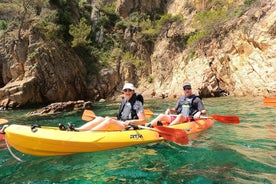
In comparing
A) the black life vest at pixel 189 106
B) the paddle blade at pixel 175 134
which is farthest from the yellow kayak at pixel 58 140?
the black life vest at pixel 189 106

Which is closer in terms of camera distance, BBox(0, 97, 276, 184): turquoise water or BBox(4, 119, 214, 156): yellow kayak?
BBox(0, 97, 276, 184): turquoise water

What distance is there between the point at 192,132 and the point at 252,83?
Answer: 1183 centimetres

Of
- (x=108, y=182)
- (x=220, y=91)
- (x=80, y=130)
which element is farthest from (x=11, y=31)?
(x=108, y=182)

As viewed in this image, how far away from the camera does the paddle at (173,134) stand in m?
6.14

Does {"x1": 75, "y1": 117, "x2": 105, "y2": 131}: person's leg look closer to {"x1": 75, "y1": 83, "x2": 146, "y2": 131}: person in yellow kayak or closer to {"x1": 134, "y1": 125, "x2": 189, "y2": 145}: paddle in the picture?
{"x1": 75, "y1": 83, "x2": 146, "y2": 131}: person in yellow kayak

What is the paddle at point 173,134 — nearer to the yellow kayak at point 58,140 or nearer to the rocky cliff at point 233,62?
the yellow kayak at point 58,140

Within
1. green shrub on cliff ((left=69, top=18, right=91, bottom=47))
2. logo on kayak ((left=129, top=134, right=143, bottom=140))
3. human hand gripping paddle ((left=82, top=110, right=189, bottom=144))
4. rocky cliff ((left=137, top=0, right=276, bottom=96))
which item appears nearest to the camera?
human hand gripping paddle ((left=82, top=110, right=189, bottom=144))

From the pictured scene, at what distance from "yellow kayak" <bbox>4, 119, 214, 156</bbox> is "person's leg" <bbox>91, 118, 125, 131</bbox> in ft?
0.97

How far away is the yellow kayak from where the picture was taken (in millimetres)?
5418

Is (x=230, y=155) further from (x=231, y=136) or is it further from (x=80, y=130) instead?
(x=80, y=130)

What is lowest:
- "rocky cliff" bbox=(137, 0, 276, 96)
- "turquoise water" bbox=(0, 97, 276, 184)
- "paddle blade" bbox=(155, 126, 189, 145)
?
"turquoise water" bbox=(0, 97, 276, 184)

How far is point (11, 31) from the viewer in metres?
25.6

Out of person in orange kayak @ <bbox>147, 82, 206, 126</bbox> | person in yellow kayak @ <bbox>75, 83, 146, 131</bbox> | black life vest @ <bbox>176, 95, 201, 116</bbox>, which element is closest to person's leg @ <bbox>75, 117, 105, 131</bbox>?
person in yellow kayak @ <bbox>75, 83, 146, 131</bbox>

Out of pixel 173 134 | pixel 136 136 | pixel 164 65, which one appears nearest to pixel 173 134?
pixel 173 134
